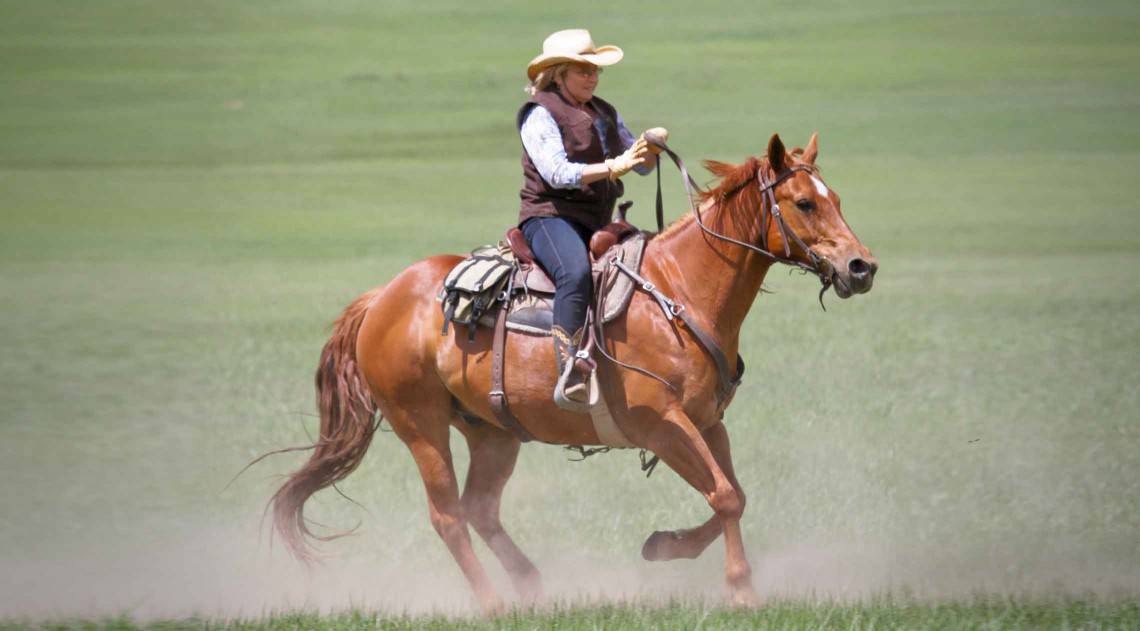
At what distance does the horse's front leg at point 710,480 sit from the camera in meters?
7.34

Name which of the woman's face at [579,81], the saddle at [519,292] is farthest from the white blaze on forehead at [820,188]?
the woman's face at [579,81]

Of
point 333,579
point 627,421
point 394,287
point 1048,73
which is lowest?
point 333,579

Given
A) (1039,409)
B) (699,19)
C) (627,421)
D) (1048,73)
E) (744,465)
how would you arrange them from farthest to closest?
(699,19) < (1048,73) < (1039,409) < (744,465) < (627,421)

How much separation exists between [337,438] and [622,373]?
201 centimetres

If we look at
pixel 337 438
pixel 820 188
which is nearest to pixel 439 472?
pixel 337 438

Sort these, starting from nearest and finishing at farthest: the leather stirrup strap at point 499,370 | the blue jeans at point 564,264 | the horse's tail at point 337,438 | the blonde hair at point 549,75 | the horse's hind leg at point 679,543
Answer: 1. the blue jeans at point 564,264
2. the horse's hind leg at point 679,543
3. the blonde hair at point 549,75
4. the leather stirrup strap at point 499,370
5. the horse's tail at point 337,438

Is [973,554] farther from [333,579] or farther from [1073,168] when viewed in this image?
[1073,168]

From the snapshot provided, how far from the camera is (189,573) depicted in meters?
9.53

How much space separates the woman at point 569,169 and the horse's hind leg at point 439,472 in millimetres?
1123

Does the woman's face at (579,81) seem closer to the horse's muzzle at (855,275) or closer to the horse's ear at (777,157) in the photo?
the horse's ear at (777,157)

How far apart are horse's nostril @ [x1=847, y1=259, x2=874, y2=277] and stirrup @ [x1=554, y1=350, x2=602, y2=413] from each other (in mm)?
1357

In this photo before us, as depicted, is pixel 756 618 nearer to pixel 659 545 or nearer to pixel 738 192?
pixel 659 545

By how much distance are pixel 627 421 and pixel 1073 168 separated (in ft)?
98.8

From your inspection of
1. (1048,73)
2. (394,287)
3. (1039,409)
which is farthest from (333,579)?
(1048,73)
